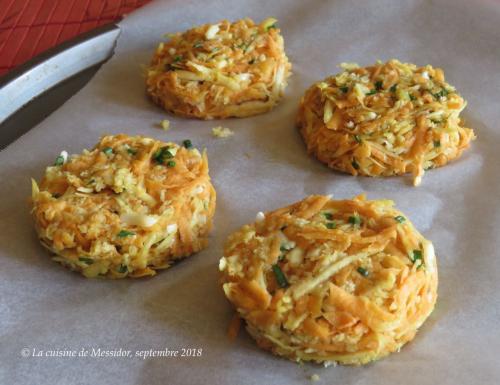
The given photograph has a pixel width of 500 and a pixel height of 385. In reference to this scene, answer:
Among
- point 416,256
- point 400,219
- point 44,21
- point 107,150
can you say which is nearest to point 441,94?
point 400,219

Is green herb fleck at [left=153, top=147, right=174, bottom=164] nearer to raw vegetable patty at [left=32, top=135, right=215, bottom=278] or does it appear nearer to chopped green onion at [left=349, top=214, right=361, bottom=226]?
raw vegetable patty at [left=32, top=135, right=215, bottom=278]

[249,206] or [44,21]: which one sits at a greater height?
[44,21]

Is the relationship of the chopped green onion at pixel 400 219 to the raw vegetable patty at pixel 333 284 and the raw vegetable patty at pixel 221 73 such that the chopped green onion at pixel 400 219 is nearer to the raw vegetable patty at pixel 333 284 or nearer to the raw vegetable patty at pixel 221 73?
the raw vegetable patty at pixel 333 284

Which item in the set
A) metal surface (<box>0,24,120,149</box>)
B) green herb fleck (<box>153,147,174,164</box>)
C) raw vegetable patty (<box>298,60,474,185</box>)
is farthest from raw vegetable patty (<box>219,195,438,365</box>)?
metal surface (<box>0,24,120,149</box>)

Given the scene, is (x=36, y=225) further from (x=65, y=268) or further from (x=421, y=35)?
(x=421, y=35)

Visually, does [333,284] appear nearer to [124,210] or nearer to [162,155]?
[124,210]

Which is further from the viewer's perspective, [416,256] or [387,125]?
[387,125]
